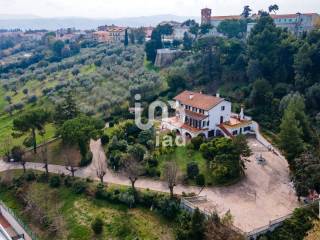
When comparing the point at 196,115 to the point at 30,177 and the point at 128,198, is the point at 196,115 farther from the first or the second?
the point at 30,177

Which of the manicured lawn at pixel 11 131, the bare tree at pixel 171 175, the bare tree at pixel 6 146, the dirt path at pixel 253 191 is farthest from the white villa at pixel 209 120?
the bare tree at pixel 6 146

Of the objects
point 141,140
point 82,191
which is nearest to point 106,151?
point 141,140

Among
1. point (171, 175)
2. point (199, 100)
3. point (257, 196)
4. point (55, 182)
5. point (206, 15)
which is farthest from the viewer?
point (206, 15)

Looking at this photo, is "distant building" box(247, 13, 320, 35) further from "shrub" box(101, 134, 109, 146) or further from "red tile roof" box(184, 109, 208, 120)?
"shrub" box(101, 134, 109, 146)

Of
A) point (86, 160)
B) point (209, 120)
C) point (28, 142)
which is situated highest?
point (209, 120)

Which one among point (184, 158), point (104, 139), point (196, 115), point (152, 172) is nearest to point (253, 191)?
point (184, 158)

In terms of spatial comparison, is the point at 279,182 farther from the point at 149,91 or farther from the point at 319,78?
the point at 149,91

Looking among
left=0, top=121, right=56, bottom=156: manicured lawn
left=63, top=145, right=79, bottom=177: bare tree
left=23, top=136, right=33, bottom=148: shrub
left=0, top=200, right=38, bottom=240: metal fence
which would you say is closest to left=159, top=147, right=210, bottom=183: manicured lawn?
left=63, top=145, right=79, bottom=177: bare tree
